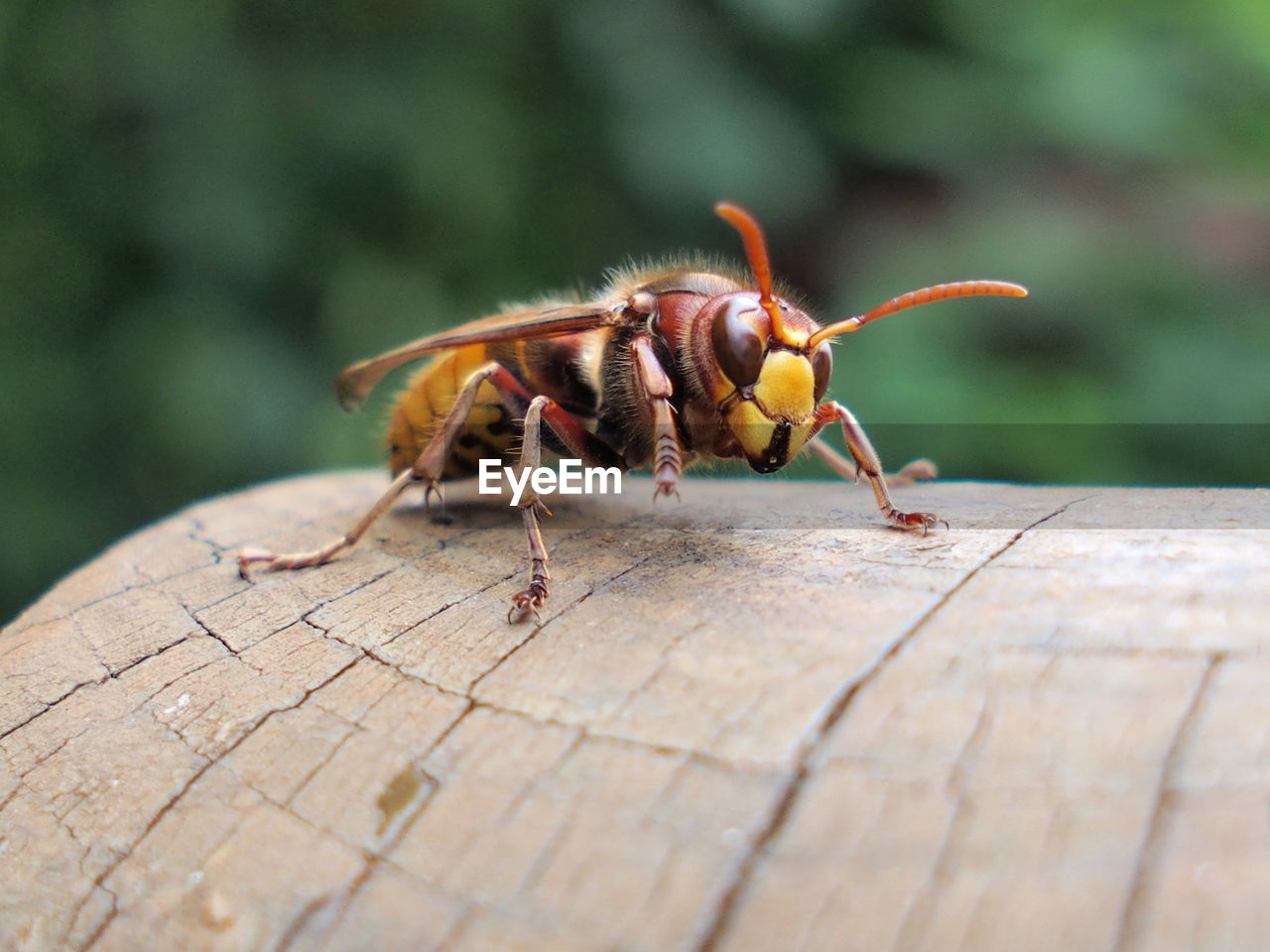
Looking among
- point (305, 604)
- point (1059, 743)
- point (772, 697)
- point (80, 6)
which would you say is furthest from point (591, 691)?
point (80, 6)

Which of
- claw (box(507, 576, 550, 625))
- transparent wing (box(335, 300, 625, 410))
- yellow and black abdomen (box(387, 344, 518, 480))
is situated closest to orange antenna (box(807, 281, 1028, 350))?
transparent wing (box(335, 300, 625, 410))

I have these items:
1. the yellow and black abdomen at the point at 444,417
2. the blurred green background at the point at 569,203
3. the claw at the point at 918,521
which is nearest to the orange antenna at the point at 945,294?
the claw at the point at 918,521

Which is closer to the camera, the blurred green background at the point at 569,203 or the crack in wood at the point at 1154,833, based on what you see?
the crack in wood at the point at 1154,833

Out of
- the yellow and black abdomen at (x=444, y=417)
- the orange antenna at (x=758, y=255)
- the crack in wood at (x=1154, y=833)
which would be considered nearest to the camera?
the crack in wood at (x=1154, y=833)

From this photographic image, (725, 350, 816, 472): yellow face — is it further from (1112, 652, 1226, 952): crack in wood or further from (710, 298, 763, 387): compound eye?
(1112, 652, 1226, 952): crack in wood

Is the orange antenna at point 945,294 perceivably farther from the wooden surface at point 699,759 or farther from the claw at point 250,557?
the claw at point 250,557

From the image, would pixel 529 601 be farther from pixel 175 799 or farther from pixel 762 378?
pixel 762 378

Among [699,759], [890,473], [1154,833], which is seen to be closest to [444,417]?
[890,473]
